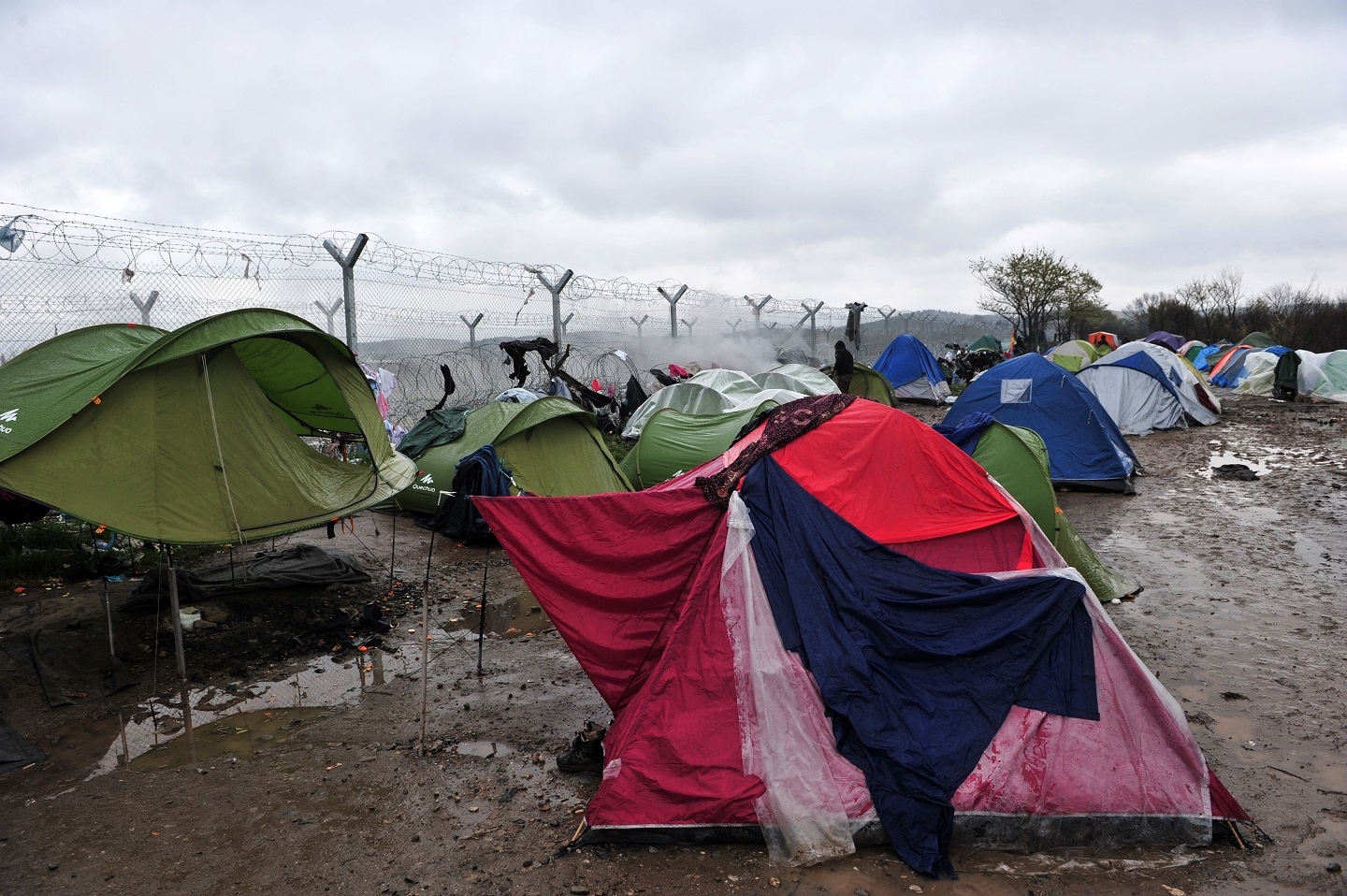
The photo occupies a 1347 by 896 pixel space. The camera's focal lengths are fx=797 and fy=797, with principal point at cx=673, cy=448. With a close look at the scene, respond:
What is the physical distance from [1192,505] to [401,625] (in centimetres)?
1037

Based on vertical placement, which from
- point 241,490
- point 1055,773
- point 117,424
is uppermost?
point 117,424

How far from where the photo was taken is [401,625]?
6.61 meters

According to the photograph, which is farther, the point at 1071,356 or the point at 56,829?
the point at 1071,356

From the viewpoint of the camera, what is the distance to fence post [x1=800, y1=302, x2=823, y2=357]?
87.6ft

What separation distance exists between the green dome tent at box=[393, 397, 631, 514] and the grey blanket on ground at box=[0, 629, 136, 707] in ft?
12.9

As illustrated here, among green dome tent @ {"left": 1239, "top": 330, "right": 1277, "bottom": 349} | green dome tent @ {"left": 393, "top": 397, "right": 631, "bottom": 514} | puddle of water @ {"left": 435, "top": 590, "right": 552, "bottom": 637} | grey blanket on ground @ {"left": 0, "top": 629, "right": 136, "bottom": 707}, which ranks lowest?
puddle of water @ {"left": 435, "top": 590, "right": 552, "bottom": 637}

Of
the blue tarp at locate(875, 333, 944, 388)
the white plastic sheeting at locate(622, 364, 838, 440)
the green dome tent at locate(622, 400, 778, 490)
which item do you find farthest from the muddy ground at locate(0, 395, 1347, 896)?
the blue tarp at locate(875, 333, 944, 388)

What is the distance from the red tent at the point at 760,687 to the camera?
12.3 feet

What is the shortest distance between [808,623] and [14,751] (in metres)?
4.46

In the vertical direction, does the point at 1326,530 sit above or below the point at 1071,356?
below

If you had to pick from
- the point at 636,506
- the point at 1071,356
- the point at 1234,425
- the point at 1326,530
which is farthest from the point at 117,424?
the point at 1071,356

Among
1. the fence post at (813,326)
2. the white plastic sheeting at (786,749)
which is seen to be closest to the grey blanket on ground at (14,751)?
the white plastic sheeting at (786,749)

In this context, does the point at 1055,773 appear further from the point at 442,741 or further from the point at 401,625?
Result: the point at 401,625

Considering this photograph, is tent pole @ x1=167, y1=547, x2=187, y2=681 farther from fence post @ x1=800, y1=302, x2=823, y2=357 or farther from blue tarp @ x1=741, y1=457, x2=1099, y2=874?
fence post @ x1=800, y1=302, x2=823, y2=357
